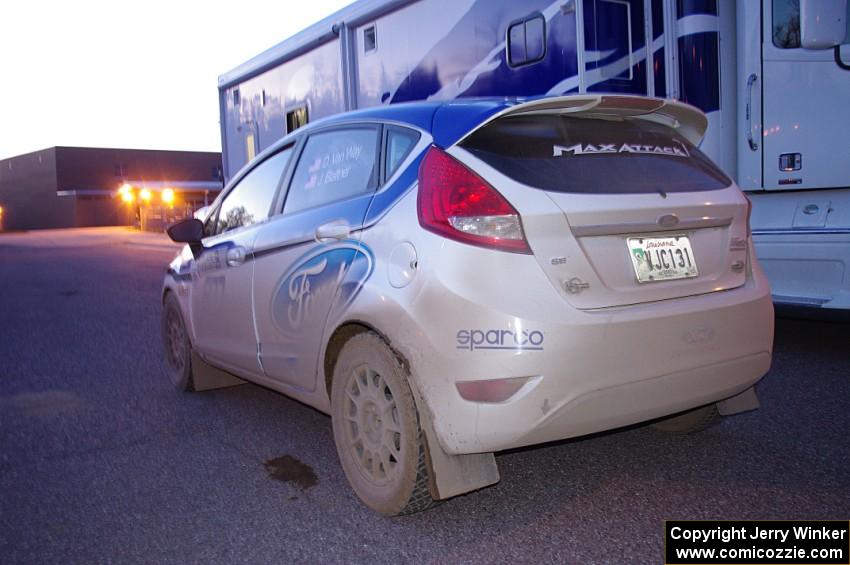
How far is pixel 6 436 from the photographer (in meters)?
4.54

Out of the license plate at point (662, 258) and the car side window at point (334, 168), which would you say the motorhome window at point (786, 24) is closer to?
the license plate at point (662, 258)

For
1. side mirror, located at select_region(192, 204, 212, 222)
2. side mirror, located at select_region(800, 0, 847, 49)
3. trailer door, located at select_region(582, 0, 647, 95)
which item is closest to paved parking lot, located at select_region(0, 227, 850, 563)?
side mirror, located at select_region(192, 204, 212, 222)

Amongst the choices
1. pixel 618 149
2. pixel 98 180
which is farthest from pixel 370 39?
pixel 98 180

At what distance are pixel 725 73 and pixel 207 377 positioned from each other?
4.69 m

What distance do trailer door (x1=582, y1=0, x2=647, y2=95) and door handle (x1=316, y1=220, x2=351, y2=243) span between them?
3875 mm

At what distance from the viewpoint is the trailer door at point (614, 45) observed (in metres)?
6.71

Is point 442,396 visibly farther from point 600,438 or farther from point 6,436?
point 6,436

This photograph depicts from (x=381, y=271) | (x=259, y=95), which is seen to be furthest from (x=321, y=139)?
(x=259, y=95)

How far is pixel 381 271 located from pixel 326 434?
1607mm

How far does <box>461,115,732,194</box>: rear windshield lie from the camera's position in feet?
9.93

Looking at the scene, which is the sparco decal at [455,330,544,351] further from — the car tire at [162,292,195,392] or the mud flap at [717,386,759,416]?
the car tire at [162,292,195,392]

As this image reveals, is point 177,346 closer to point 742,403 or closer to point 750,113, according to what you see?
point 742,403

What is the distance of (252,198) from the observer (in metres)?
4.67

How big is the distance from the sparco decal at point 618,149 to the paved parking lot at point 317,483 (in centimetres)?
147
